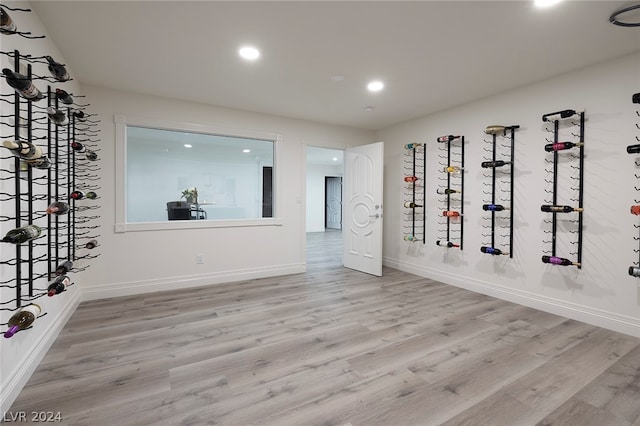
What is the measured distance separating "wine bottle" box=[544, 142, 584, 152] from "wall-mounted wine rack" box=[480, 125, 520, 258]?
1.32 ft

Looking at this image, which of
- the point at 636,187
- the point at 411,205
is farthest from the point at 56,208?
the point at 636,187

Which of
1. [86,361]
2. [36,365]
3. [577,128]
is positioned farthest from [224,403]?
[577,128]

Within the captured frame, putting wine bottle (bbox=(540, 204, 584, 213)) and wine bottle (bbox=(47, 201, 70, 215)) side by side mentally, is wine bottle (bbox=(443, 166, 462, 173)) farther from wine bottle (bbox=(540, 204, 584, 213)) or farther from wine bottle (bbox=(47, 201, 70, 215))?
wine bottle (bbox=(47, 201, 70, 215))

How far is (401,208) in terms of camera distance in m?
4.80

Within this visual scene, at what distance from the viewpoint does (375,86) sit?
326 centimetres

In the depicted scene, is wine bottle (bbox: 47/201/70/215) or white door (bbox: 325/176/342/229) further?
white door (bbox: 325/176/342/229)

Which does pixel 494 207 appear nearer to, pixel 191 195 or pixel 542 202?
pixel 542 202

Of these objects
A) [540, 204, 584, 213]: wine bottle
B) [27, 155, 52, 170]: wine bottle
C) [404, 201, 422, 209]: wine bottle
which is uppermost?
[27, 155, 52, 170]: wine bottle

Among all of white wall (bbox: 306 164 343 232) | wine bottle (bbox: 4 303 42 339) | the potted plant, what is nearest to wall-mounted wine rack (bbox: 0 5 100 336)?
wine bottle (bbox: 4 303 42 339)

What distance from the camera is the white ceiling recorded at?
1.98 meters

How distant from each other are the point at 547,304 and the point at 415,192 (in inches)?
83.7

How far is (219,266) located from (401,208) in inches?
113

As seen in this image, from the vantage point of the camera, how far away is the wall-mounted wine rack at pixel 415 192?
4.40 meters

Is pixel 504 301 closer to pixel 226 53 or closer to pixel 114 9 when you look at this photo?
pixel 226 53
